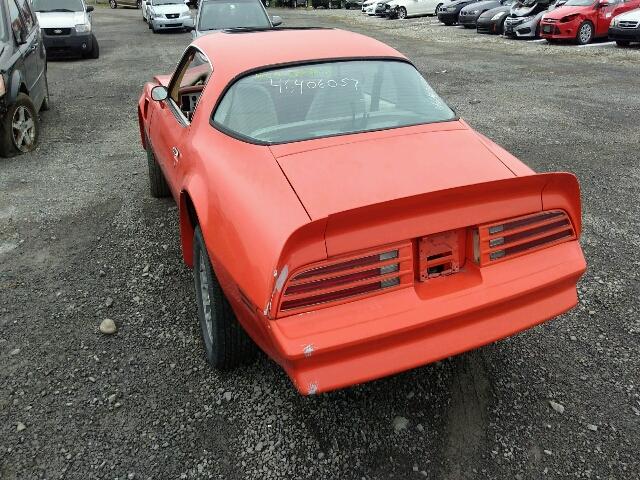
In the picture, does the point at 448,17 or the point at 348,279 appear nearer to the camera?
the point at 348,279

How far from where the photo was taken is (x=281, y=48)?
3332 mm

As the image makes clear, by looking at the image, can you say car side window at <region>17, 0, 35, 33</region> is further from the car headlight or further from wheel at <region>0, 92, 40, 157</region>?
the car headlight

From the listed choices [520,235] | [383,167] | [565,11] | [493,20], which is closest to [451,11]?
[493,20]

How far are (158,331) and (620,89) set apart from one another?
954 cm

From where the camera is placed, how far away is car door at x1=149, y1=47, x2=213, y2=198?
11.1 feet

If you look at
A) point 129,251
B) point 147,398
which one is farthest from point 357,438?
point 129,251

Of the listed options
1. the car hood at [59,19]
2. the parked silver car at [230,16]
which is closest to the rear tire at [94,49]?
the car hood at [59,19]

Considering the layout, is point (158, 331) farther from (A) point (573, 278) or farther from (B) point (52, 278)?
(A) point (573, 278)

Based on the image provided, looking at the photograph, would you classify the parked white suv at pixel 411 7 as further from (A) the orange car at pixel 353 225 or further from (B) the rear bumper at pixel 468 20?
(A) the orange car at pixel 353 225

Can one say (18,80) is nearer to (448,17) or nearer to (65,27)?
(65,27)

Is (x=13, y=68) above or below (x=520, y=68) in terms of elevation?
above

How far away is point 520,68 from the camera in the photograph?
11.8 metres

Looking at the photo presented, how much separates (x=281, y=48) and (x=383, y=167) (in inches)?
51.0

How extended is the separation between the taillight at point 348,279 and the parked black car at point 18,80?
17.7 ft
